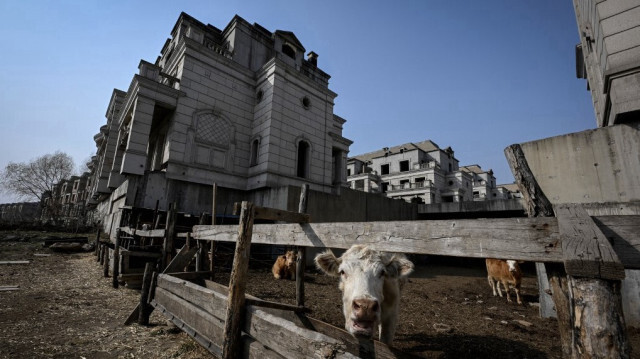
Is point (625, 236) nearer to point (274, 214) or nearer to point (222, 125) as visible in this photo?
point (274, 214)

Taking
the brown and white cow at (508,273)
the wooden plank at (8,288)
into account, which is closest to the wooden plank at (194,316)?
the wooden plank at (8,288)

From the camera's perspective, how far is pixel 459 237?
7.13 feet

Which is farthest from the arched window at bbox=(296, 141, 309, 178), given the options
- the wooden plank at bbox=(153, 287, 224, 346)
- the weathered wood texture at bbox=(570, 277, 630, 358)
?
the weathered wood texture at bbox=(570, 277, 630, 358)

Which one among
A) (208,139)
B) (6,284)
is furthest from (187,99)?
(6,284)

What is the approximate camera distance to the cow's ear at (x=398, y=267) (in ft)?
12.9

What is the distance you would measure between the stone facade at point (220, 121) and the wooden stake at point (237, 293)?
13641 mm

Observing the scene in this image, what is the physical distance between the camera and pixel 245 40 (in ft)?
70.4

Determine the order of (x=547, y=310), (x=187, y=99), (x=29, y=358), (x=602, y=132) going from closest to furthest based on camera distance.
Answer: (x=29, y=358)
(x=602, y=132)
(x=547, y=310)
(x=187, y=99)

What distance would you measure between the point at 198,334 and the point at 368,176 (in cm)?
4572

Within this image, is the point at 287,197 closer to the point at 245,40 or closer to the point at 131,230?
the point at 131,230

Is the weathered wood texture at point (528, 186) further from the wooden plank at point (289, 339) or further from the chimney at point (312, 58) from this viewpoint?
the chimney at point (312, 58)

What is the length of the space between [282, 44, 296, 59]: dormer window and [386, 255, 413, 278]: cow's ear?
24979mm

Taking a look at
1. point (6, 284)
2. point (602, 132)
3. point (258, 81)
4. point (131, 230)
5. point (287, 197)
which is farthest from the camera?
point (258, 81)

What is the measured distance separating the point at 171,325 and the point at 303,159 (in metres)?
16.3
